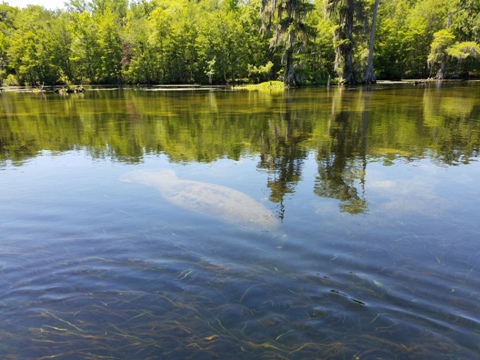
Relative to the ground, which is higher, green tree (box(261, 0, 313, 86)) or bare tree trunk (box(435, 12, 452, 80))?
green tree (box(261, 0, 313, 86))

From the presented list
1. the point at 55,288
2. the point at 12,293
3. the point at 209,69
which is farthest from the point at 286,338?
the point at 209,69

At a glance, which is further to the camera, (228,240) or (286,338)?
(228,240)

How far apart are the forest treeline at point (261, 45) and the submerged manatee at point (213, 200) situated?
Result: 39575mm

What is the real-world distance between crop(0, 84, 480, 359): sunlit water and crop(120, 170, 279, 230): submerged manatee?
6.8 inches

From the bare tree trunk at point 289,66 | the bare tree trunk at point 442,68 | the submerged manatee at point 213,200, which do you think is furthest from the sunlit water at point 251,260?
the bare tree trunk at point 442,68

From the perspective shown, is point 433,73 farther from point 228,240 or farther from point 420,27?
point 228,240

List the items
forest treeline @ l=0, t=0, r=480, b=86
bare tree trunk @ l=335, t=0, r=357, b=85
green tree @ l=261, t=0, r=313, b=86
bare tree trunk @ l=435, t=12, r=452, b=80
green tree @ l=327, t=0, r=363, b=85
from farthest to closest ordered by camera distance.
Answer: bare tree trunk @ l=435, t=12, r=452, b=80 → forest treeline @ l=0, t=0, r=480, b=86 → bare tree trunk @ l=335, t=0, r=357, b=85 → green tree @ l=261, t=0, r=313, b=86 → green tree @ l=327, t=0, r=363, b=85

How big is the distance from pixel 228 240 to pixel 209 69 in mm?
57614

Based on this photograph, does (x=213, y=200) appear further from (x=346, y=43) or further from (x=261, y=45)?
(x=261, y=45)

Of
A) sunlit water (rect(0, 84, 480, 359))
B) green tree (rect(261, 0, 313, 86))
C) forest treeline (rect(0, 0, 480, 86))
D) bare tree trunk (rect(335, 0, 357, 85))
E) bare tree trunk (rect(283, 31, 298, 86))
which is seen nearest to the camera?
sunlit water (rect(0, 84, 480, 359))

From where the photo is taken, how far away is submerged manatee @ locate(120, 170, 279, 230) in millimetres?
6785

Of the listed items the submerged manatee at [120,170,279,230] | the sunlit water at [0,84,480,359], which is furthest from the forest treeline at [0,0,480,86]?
the submerged manatee at [120,170,279,230]

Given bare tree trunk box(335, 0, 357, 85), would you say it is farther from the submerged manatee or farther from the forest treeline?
the submerged manatee

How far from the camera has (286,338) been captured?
12.3ft
